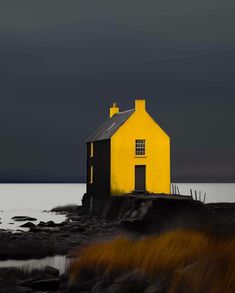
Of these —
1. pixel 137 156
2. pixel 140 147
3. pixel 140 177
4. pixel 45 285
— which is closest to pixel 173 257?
pixel 45 285

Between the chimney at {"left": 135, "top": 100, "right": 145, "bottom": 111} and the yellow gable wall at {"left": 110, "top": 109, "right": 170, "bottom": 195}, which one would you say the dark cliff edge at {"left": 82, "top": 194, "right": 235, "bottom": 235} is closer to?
the yellow gable wall at {"left": 110, "top": 109, "right": 170, "bottom": 195}

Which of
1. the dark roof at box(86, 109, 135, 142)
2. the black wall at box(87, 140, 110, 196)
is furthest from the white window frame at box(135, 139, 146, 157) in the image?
the black wall at box(87, 140, 110, 196)

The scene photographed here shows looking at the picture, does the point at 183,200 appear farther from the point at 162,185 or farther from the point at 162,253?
the point at 162,253

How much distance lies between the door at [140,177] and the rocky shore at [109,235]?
1.88m

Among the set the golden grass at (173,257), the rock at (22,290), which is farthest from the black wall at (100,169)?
the rock at (22,290)

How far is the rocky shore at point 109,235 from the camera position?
12.3 metres

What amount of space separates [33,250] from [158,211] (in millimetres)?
10272

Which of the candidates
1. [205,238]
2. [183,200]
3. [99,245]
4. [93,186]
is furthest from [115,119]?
[205,238]

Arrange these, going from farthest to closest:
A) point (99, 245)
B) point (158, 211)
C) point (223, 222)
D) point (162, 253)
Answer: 1. point (158, 211)
2. point (99, 245)
3. point (223, 222)
4. point (162, 253)

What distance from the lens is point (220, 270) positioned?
32.6 ft

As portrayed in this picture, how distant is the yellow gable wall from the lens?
37.6 m

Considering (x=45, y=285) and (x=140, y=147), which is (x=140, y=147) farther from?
(x=45, y=285)

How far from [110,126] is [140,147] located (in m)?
4.95

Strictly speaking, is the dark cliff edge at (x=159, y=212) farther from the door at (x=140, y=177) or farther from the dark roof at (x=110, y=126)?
the dark roof at (x=110, y=126)
